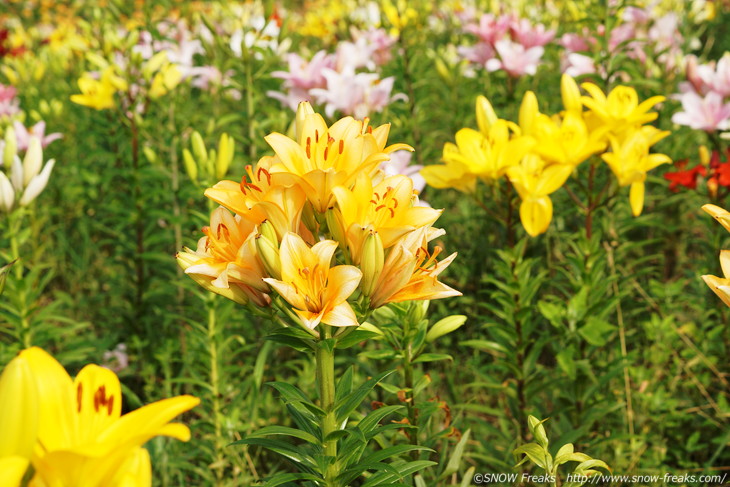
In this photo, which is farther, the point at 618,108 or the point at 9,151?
the point at 9,151

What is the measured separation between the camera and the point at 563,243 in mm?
3145

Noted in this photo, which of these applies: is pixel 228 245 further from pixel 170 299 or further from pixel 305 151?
pixel 170 299

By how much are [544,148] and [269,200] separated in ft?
3.64

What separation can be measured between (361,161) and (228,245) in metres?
0.29

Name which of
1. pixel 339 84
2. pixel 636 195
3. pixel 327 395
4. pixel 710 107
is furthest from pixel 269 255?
pixel 710 107

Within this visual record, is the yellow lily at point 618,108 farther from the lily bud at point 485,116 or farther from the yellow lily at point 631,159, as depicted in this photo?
the lily bud at point 485,116

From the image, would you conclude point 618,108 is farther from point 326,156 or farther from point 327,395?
point 327,395

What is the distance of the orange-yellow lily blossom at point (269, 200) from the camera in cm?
108

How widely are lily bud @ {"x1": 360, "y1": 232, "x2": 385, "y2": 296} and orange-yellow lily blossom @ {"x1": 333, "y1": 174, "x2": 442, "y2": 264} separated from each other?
0.02m

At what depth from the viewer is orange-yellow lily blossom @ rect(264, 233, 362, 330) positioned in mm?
1034

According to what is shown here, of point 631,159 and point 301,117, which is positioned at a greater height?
point 301,117

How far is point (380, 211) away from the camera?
113 centimetres

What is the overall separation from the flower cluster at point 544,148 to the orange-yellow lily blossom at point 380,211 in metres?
0.78

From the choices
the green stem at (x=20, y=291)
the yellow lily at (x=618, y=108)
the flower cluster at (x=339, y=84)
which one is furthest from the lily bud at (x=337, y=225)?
the flower cluster at (x=339, y=84)
